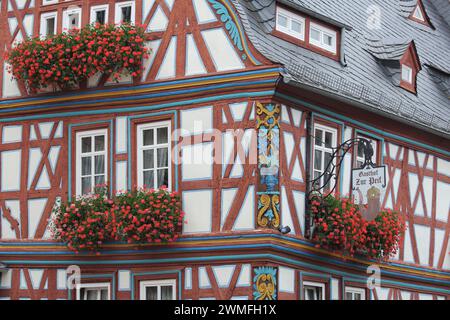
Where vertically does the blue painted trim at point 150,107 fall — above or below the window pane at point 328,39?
below

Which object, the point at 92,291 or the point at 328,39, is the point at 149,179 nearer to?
the point at 92,291

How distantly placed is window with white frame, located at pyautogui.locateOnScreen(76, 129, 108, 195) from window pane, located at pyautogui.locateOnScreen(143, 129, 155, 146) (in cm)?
82

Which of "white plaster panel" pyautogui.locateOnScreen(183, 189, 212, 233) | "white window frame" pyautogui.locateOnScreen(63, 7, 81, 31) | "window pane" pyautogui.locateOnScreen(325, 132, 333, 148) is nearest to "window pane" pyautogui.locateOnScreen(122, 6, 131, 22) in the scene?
"white window frame" pyautogui.locateOnScreen(63, 7, 81, 31)

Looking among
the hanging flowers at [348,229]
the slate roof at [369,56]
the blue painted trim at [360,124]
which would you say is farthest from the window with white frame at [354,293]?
the slate roof at [369,56]

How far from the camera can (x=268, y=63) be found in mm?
24031

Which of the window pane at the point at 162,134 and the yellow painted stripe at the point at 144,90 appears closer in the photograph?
the yellow painted stripe at the point at 144,90

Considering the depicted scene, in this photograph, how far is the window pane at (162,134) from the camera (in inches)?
986

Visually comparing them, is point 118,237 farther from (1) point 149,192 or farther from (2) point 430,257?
(2) point 430,257


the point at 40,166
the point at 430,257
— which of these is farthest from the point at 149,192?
the point at 430,257

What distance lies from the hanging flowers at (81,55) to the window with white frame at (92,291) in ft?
12.3

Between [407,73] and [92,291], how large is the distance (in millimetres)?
8946

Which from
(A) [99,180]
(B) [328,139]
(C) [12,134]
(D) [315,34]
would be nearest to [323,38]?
(D) [315,34]

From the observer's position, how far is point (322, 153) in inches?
1006

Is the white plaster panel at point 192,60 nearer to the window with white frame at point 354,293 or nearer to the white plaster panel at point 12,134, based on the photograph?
the white plaster panel at point 12,134
